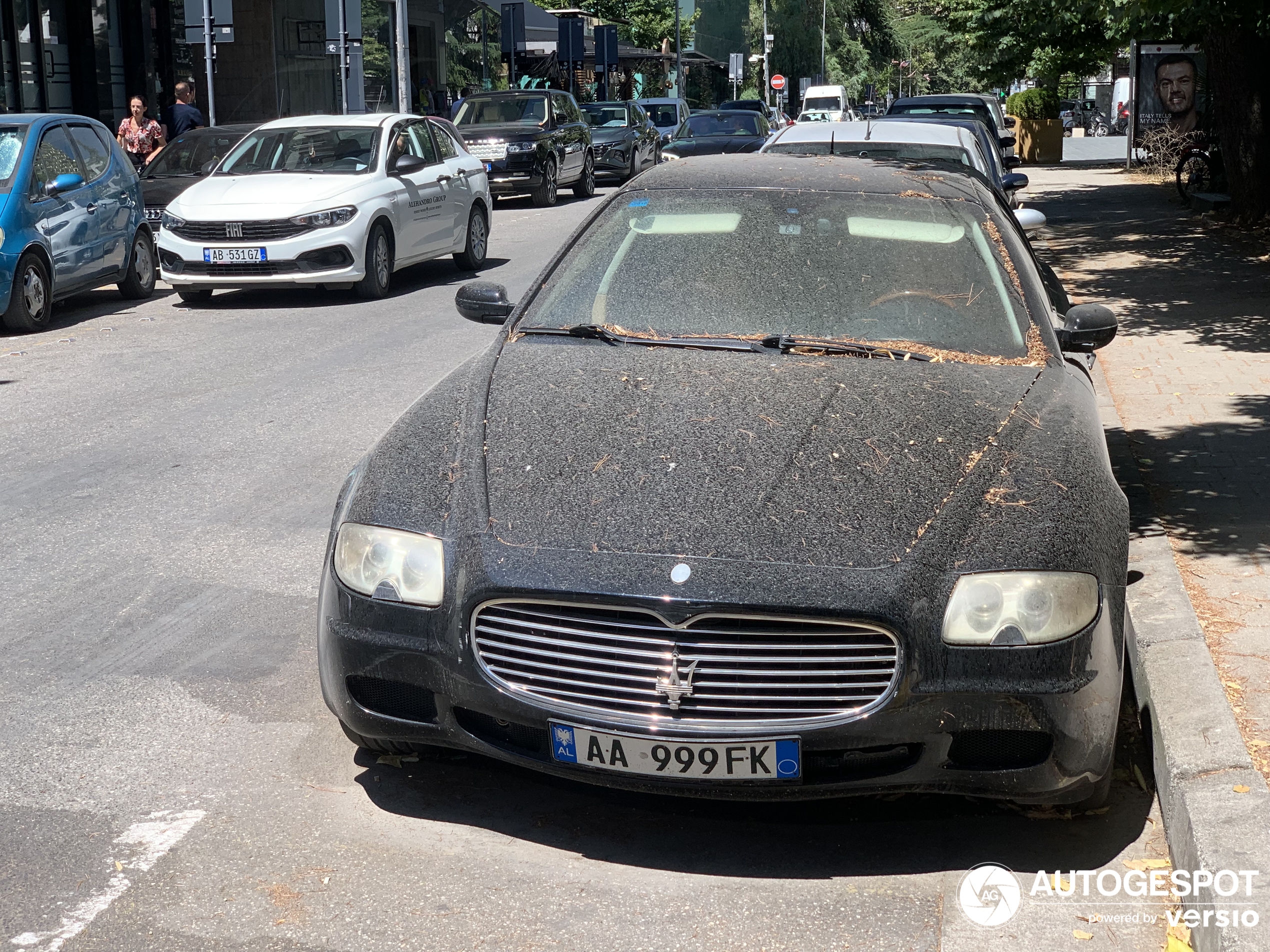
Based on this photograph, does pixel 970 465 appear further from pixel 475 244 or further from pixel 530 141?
pixel 530 141

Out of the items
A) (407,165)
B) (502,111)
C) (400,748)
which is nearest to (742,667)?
(400,748)

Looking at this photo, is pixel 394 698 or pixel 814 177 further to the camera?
pixel 814 177

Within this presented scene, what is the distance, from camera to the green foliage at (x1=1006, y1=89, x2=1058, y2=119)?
133ft

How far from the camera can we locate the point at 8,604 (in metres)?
5.35

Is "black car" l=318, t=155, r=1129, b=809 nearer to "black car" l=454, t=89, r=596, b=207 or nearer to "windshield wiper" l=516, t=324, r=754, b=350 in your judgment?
"windshield wiper" l=516, t=324, r=754, b=350

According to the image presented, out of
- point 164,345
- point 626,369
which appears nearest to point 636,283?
point 626,369

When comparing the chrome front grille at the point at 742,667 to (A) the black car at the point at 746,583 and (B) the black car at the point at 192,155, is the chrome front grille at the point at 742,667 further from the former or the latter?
(B) the black car at the point at 192,155

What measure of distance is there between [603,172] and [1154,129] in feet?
→ 35.2

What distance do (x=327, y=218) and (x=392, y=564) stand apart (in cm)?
1039

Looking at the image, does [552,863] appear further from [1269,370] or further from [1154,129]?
[1154,129]

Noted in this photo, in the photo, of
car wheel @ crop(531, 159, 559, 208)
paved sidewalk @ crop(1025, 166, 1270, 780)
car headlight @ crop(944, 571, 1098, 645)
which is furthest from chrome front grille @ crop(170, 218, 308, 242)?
car wheel @ crop(531, 159, 559, 208)

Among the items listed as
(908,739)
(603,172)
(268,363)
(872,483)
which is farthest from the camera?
(603,172)

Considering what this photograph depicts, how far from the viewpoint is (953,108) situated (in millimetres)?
20719

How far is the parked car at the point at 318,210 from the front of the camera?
13.5m
